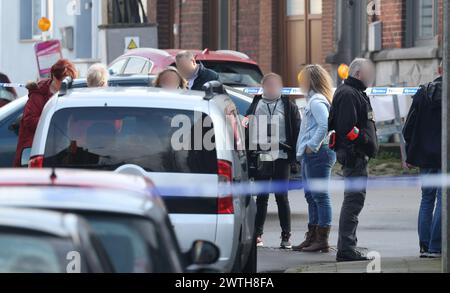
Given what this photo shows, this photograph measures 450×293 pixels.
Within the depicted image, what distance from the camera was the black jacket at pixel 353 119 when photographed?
12078 mm

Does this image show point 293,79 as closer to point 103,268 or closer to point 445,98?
point 445,98

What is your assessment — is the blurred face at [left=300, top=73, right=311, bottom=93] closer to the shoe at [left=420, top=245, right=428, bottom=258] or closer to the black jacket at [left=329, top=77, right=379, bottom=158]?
the black jacket at [left=329, top=77, right=379, bottom=158]

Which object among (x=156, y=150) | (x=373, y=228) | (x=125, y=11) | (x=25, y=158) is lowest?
(x=373, y=228)

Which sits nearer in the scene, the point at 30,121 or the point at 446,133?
the point at 446,133

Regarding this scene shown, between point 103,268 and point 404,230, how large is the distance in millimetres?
9705

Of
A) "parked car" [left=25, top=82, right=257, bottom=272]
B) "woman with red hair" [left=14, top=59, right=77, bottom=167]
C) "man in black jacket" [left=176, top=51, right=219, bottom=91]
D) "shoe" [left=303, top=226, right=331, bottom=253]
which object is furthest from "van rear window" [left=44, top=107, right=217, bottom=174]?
"man in black jacket" [left=176, top=51, right=219, bottom=91]

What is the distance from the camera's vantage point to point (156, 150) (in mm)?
9773

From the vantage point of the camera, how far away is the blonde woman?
1307 centimetres

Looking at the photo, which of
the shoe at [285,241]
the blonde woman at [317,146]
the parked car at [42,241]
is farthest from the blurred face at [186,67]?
the parked car at [42,241]

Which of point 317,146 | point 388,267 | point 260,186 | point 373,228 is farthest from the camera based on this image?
point 373,228

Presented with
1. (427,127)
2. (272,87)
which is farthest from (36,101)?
(427,127)

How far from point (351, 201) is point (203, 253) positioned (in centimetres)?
578

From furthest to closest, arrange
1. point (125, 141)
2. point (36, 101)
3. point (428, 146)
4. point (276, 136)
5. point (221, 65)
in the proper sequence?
point (221, 65) < point (276, 136) < point (36, 101) < point (428, 146) < point (125, 141)

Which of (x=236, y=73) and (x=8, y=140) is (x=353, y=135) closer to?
(x=8, y=140)
